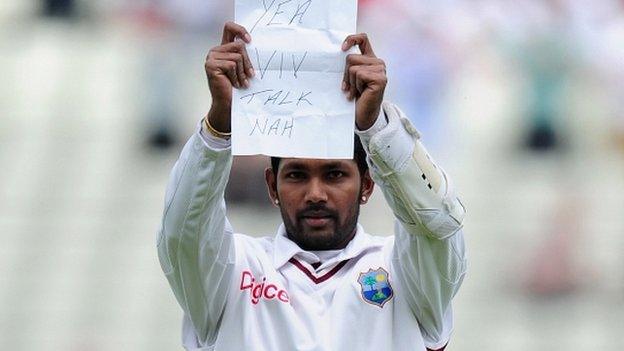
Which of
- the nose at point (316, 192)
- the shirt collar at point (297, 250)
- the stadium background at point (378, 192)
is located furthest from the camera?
the stadium background at point (378, 192)

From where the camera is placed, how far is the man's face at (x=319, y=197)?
362cm

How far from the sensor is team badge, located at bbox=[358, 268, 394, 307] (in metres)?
3.64

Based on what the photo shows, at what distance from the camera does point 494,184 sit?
336 inches

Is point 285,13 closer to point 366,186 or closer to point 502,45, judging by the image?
point 366,186

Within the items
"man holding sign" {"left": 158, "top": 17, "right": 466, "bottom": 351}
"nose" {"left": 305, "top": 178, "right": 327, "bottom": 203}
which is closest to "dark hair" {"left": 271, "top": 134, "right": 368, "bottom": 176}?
"man holding sign" {"left": 158, "top": 17, "right": 466, "bottom": 351}

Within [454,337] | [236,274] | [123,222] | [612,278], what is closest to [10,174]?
[123,222]

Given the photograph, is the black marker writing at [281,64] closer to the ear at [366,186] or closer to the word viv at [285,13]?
the word viv at [285,13]

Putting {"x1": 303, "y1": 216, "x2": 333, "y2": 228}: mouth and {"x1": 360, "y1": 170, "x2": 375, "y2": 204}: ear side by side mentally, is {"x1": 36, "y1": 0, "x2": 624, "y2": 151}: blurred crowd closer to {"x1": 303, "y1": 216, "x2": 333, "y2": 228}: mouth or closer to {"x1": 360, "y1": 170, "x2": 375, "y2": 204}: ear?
{"x1": 360, "y1": 170, "x2": 375, "y2": 204}: ear

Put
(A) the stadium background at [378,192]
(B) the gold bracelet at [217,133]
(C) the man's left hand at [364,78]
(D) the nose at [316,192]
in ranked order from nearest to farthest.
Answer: (C) the man's left hand at [364,78], (B) the gold bracelet at [217,133], (D) the nose at [316,192], (A) the stadium background at [378,192]

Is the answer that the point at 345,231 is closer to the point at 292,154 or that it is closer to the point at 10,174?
the point at 292,154

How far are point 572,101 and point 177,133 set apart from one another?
2.25 metres

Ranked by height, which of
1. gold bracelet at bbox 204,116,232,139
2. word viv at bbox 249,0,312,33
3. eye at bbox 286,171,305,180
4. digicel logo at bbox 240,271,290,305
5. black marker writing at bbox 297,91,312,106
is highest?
word viv at bbox 249,0,312,33

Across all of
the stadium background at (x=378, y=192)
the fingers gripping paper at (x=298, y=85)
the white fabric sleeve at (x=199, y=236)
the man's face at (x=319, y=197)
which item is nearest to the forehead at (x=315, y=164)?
the man's face at (x=319, y=197)

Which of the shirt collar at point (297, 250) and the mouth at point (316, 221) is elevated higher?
the mouth at point (316, 221)
